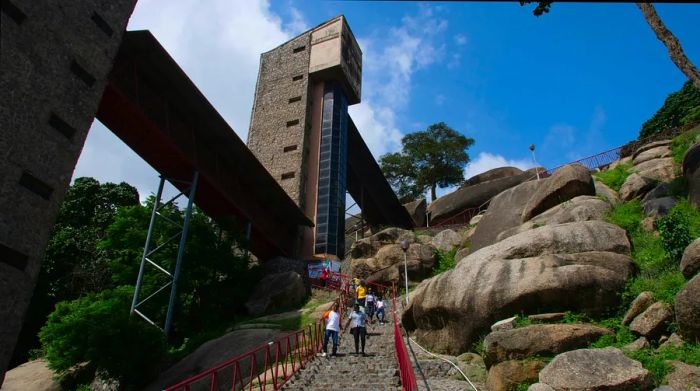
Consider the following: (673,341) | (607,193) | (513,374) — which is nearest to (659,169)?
(607,193)

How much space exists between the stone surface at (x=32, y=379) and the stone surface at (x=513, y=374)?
14450 millimetres

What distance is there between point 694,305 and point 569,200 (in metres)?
9.76

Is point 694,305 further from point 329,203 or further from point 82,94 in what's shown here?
point 329,203

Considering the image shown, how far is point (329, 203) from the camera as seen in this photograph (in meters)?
29.2

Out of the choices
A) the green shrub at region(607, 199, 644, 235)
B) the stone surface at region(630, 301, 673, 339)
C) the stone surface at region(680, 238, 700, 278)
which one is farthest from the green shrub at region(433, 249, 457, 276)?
the stone surface at region(680, 238, 700, 278)

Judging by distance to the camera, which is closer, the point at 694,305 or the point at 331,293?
the point at 694,305

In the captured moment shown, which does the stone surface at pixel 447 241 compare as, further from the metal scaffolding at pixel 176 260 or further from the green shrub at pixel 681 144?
the metal scaffolding at pixel 176 260

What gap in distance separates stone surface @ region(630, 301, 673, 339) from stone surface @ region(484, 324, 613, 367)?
523 millimetres

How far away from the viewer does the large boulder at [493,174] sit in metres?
36.7

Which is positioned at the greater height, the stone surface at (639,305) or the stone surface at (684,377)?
the stone surface at (639,305)

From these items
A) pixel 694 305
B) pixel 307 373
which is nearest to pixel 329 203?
pixel 307 373

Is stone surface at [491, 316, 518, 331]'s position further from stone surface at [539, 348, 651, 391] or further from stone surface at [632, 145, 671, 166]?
stone surface at [632, 145, 671, 166]

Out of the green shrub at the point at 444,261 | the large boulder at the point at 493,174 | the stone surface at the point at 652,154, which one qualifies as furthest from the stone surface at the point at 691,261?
the large boulder at the point at 493,174

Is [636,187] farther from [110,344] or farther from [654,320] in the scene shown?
[110,344]
